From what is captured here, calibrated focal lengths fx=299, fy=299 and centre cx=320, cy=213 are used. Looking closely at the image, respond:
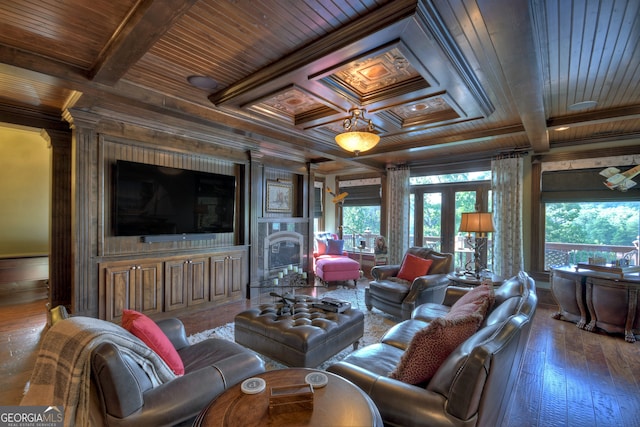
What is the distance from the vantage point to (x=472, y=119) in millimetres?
3648

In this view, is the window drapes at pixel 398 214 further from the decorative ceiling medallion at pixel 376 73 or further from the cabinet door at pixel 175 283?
the cabinet door at pixel 175 283

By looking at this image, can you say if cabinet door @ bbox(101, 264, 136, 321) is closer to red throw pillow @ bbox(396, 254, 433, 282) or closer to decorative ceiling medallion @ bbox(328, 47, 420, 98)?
decorative ceiling medallion @ bbox(328, 47, 420, 98)

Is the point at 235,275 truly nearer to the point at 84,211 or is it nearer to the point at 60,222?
the point at 84,211

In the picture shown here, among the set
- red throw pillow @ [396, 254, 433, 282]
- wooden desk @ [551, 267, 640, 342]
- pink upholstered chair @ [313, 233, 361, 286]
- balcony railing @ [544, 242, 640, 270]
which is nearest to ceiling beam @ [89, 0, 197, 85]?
red throw pillow @ [396, 254, 433, 282]

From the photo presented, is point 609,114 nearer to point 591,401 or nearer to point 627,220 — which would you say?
point 627,220

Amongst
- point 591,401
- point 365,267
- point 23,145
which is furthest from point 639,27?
point 23,145

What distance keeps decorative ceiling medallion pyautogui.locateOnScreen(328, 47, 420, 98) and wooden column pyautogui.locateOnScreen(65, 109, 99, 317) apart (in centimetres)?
287

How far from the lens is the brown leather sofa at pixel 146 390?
4.21 feet

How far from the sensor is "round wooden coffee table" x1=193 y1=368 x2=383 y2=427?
1126 mm

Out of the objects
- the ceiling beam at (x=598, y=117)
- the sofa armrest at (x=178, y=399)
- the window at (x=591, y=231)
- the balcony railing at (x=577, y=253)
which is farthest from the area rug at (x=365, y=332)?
the ceiling beam at (x=598, y=117)

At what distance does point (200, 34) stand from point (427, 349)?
2.41 m

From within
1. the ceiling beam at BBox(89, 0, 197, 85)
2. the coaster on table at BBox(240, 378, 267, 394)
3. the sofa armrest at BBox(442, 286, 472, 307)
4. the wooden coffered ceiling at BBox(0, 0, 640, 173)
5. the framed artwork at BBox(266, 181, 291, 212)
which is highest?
the wooden coffered ceiling at BBox(0, 0, 640, 173)

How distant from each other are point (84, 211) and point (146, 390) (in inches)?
111

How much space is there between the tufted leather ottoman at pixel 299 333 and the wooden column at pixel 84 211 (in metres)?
1.99
